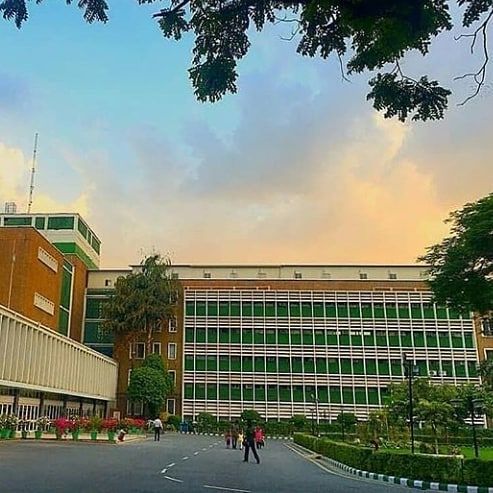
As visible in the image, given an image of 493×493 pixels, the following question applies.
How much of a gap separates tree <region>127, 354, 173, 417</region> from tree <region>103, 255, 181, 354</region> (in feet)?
11.4

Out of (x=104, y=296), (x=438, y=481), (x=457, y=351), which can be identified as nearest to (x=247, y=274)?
(x=104, y=296)

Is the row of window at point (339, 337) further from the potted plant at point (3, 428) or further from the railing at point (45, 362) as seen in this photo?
the potted plant at point (3, 428)

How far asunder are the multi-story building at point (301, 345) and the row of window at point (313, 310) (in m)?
0.09

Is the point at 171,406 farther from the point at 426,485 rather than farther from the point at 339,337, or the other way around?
the point at 426,485

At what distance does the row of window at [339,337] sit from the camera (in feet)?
178

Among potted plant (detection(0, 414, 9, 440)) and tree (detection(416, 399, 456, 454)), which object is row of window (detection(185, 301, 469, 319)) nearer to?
tree (detection(416, 399, 456, 454))

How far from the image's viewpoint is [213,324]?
5609 cm

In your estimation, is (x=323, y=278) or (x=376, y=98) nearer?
(x=376, y=98)

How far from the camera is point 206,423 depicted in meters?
51.9

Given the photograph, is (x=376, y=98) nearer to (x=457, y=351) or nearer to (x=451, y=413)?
(x=451, y=413)

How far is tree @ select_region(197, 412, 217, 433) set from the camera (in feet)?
169

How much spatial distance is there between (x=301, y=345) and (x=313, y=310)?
3.41 m

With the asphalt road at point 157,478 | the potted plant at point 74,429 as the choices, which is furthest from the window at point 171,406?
the asphalt road at point 157,478

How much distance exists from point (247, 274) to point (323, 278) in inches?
299
